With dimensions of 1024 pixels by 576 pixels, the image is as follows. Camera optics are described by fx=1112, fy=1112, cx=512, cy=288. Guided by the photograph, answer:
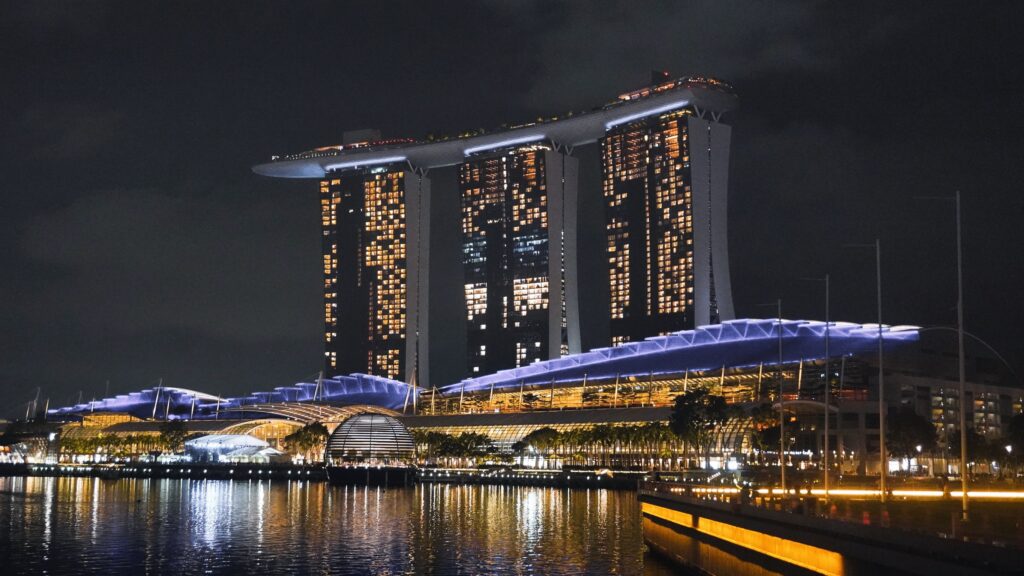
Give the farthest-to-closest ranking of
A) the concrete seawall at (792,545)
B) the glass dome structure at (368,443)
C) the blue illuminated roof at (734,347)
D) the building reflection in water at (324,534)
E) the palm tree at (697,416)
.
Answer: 1. the glass dome structure at (368,443)
2. the blue illuminated roof at (734,347)
3. the palm tree at (697,416)
4. the building reflection in water at (324,534)
5. the concrete seawall at (792,545)

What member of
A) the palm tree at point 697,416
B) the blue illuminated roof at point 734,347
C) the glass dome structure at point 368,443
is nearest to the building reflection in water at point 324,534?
the palm tree at point 697,416

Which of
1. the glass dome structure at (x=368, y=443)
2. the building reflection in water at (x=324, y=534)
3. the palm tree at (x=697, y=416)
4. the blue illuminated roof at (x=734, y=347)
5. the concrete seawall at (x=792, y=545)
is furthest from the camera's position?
the glass dome structure at (x=368, y=443)

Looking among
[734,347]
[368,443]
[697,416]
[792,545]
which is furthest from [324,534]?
[734,347]

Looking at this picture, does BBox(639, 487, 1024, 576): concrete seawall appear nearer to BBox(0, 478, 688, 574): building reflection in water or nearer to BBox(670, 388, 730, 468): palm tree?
BBox(0, 478, 688, 574): building reflection in water

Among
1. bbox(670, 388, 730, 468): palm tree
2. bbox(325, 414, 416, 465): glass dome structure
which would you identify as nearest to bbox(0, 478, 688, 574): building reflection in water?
bbox(670, 388, 730, 468): palm tree

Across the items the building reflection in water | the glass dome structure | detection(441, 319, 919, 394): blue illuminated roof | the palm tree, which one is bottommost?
the building reflection in water

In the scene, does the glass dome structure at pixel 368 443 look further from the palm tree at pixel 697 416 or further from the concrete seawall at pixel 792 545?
the concrete seawall at pixel 792 545

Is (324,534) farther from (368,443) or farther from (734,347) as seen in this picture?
(734,347)

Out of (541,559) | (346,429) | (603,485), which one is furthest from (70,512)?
(346,429)
